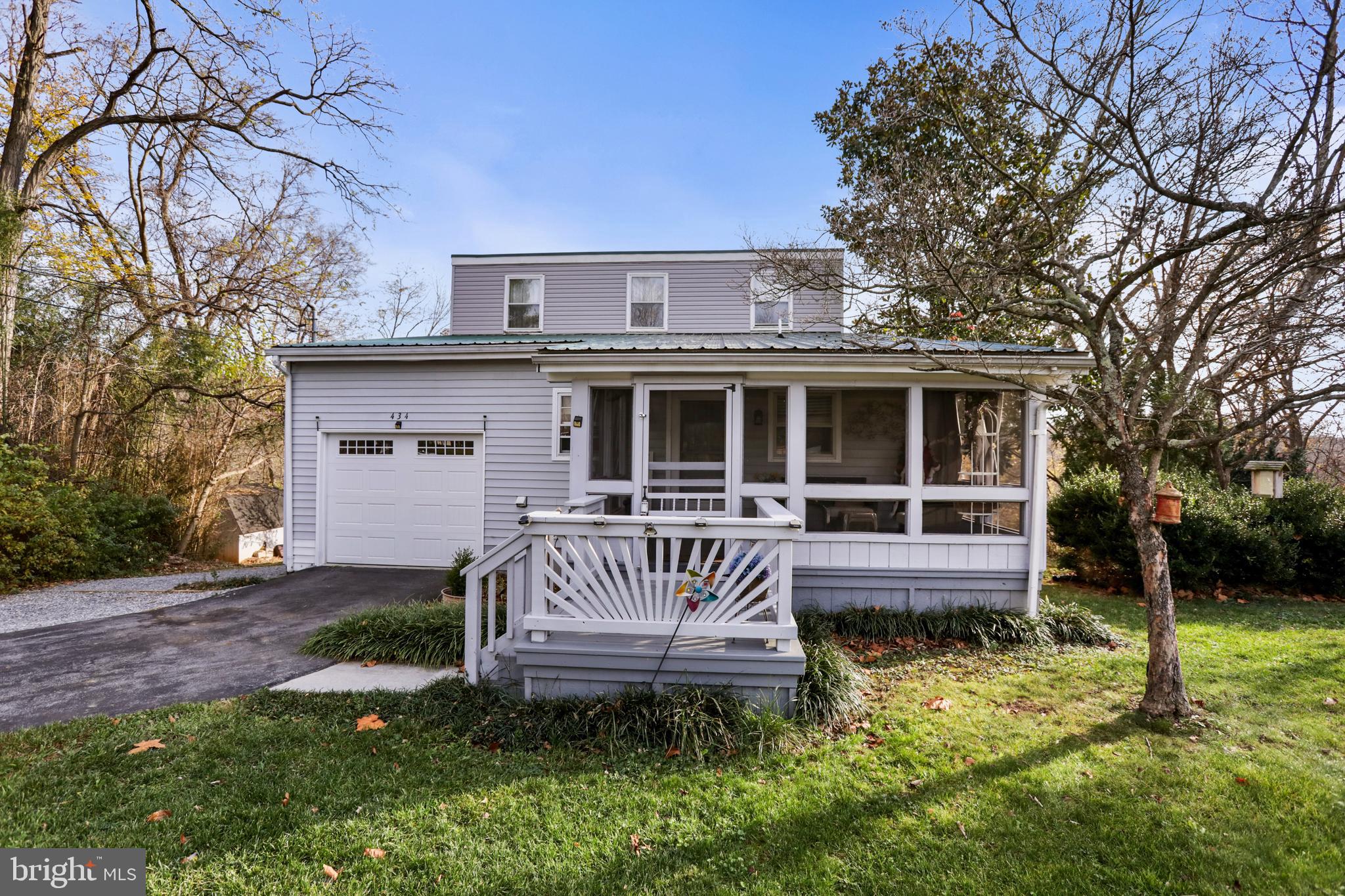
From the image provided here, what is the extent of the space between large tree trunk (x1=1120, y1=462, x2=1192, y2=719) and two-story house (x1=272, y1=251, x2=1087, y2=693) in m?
1.91

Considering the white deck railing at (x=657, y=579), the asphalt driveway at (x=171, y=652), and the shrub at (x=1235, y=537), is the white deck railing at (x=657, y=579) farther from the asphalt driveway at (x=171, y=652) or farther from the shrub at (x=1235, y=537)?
the shrub at (x=1235, y=537)

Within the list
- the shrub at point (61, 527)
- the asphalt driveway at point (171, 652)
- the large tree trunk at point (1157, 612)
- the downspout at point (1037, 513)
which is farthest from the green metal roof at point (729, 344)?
the shrub at point (61, 527)

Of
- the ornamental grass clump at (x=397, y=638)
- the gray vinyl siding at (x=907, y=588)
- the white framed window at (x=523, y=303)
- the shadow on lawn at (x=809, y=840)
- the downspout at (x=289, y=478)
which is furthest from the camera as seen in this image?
the white framed window at (x=523, y=303)

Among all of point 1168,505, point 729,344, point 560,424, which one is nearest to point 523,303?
point 560,424

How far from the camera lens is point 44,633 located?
5660 millimetres

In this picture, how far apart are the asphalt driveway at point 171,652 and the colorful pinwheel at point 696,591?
11.3 feet

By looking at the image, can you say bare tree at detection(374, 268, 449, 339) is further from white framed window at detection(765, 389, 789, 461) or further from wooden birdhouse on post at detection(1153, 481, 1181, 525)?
wooden birdhouse on post at detection(1153, 481, 1181, 525)

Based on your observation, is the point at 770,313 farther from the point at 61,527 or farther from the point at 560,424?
the point at 61,527

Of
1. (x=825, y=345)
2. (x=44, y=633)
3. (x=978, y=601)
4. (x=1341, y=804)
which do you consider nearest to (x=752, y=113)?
(x=825, y=345)

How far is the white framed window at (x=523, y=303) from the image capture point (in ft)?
36.8

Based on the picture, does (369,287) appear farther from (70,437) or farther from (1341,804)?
(1341,804)

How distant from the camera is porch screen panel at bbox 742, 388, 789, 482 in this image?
6340 millimetres

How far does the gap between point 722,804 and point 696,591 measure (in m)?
1.40

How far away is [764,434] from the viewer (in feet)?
21.1
